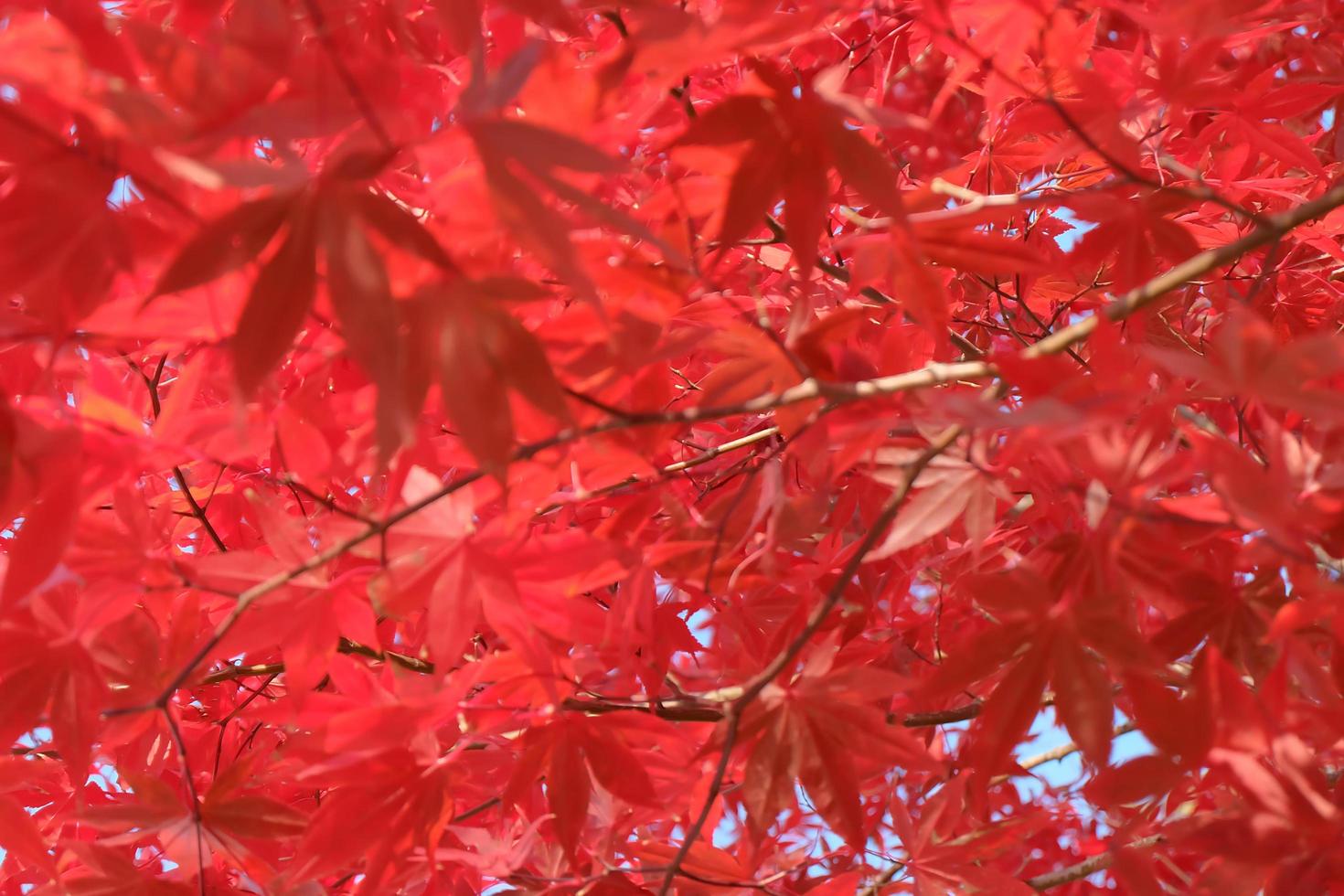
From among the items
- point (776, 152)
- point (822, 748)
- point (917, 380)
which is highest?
point (776, 152)

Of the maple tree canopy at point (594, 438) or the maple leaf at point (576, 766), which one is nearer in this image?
the maple tree canopy at point (594, 438)

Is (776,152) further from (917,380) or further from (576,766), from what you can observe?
(576,766)

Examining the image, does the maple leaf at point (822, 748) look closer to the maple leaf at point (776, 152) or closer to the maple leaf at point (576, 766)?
the maple leaf at point (576, 766)

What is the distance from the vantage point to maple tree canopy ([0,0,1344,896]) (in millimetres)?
492

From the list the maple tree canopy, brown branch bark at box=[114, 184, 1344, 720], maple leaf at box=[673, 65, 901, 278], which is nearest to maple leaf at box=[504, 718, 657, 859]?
the maple tree canopy

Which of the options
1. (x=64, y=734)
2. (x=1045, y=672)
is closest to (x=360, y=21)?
(x=64, y=734)

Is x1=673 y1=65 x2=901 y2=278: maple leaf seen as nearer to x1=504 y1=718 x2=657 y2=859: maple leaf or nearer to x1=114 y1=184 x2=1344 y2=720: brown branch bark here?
x1=114 y1=184 x2=1344 y2=720: brown branch bark

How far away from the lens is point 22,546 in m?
0.60

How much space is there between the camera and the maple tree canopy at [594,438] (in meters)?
0.49

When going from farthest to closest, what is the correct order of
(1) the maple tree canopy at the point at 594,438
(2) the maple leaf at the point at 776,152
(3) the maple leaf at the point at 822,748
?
(3) the maple leaf at the point at 822,748 < (2) the maple leaf at the point at 776,152 < (1) the maple tree canopy at the point at 594,438

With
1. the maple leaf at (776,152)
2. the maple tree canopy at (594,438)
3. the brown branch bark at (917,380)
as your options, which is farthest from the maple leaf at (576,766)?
the maple leaf at (776,152)

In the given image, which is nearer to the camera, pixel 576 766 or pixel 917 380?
pixel 917 380

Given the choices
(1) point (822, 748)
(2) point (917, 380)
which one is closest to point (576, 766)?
(1) point (822, 748)

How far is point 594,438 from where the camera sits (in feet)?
2.29
